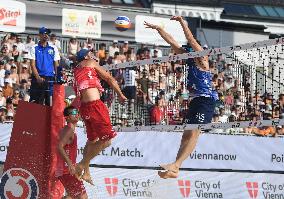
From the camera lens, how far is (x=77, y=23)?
83.4 feet

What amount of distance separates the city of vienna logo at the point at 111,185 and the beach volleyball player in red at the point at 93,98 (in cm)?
473

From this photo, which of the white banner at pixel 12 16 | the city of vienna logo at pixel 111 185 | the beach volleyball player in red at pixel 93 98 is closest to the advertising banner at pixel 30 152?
the beach volleyball player in red at pixel 93 98

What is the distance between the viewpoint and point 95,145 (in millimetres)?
12922

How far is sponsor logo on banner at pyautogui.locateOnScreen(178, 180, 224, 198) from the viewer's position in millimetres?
18422

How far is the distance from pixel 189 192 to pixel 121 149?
6.53ft

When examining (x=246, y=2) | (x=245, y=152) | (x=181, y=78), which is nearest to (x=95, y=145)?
(x=181, y=78)

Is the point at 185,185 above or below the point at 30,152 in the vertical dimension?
below

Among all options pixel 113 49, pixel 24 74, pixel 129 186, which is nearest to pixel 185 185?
pixel 129 186

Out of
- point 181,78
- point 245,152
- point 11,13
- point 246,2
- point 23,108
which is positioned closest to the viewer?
point 23,108

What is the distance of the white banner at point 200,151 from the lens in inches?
697

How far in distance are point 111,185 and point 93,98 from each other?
5306 millimetres

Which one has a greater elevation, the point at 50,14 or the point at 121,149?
the point at 50,14

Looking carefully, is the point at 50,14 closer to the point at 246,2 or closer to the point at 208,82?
the point at 208,82

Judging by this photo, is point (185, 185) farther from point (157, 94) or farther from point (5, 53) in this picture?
point (5, 53)
